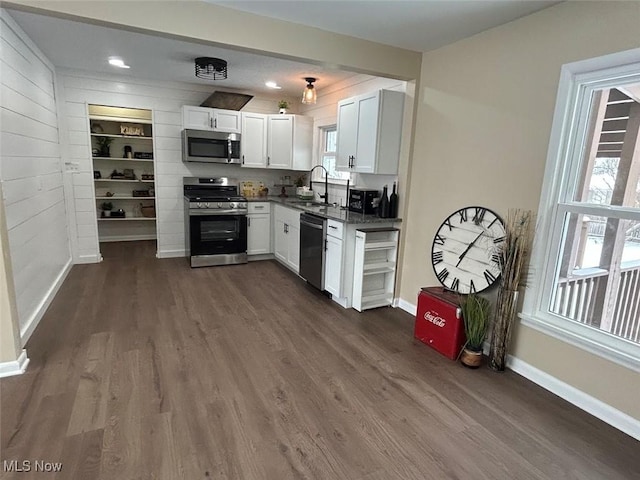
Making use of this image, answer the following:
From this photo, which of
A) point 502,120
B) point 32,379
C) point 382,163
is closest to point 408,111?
point 382,163

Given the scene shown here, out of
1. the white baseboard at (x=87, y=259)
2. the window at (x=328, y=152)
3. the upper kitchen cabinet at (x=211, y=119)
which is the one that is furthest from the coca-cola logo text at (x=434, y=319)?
the white baseboard at (x=87, y=259)

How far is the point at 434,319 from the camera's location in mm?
2771

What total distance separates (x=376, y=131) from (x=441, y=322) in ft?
6.09

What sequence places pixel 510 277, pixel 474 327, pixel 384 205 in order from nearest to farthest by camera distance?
pixel 510 277
pixel 474 327
pixel 384 205

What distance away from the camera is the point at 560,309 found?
7.72 ft

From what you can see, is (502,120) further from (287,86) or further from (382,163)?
(287,86)

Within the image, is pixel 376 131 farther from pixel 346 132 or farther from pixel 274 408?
pixel 274 408

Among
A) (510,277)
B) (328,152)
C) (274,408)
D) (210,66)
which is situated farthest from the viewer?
(328,152)

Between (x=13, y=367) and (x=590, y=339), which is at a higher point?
(x=590, y=339)

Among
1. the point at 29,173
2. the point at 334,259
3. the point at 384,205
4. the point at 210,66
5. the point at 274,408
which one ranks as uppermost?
the point at 210,66

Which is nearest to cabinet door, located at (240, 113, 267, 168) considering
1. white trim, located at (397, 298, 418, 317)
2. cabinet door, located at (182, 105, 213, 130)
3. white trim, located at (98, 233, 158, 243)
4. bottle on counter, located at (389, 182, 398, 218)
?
cabinet door, located at (182, 105, 213, 130)

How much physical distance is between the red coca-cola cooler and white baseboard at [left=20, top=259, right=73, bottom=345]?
2.99 m

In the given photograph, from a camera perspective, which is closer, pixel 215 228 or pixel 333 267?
pixel 333 267

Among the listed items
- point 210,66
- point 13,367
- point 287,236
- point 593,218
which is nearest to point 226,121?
point 210,66
